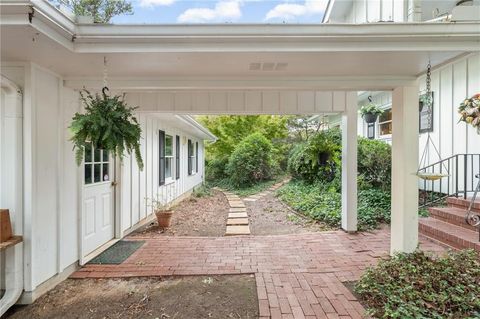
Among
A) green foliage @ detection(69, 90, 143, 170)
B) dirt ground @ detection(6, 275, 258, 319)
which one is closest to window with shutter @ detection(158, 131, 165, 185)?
dirt ground @ detection(6, 275, 258, 319)

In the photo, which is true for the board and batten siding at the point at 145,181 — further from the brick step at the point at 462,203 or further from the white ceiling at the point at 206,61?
the brick step at the point at 462,203

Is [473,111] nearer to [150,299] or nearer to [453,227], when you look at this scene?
[453,227]

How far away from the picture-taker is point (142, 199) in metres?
5.91

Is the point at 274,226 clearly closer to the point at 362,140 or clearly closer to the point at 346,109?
the point at 346,109

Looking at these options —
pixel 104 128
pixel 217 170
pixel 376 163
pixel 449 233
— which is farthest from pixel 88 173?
pixel 217 170

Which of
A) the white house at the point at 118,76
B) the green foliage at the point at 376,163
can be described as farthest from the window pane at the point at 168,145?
the green foliage at the point at 376,163

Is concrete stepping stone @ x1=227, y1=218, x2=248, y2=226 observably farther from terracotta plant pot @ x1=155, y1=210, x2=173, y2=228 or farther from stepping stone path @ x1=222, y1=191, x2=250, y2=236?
terracotta plant pot @ x1=155, y1=210, x2=173, y2=228

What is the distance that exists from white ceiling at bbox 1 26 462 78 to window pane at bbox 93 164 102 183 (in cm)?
158

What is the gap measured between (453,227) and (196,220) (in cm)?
518

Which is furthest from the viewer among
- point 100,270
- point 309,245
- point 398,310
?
point 309,245

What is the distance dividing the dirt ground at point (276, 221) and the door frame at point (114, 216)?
8.63ft

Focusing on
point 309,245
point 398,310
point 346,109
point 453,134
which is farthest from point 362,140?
point 398,310

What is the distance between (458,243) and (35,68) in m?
5.88

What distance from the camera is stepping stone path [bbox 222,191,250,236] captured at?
18.2 ft
